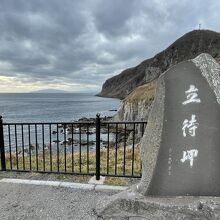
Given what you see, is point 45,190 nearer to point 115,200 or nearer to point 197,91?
point 115,200

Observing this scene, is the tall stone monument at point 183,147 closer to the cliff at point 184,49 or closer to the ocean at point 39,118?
the ocean at point 39,118

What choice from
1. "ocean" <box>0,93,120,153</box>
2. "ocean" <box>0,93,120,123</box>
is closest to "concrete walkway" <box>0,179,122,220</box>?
"ocean" <box>0,93,120,153</box>

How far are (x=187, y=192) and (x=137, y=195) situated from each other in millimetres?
688

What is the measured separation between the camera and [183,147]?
3.13 metres

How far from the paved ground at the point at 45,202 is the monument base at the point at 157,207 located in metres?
0.55

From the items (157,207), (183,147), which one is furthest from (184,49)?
(157,207)

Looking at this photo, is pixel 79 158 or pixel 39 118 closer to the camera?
pixel 79 158

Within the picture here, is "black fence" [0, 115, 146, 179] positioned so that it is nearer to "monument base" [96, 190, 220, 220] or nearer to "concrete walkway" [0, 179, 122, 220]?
"concrete walkway" [0, 179, 122, 220]

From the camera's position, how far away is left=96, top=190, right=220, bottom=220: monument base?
2.92 metres

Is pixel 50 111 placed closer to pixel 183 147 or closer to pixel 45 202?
pixel 45 202

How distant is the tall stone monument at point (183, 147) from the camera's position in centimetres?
305

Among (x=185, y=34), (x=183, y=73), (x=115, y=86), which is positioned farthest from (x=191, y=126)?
(x=115, y=86)

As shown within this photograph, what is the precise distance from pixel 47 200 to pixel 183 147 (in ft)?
8.56

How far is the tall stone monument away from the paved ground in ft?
3.10
